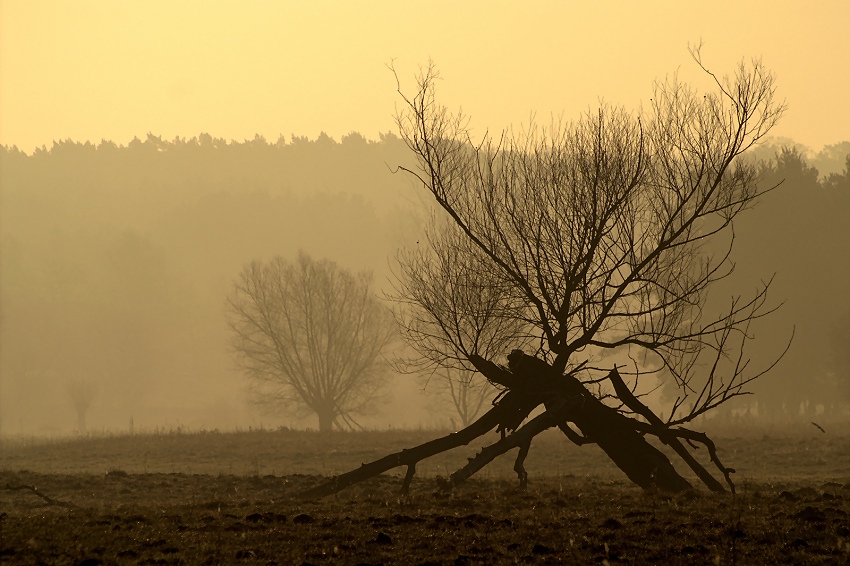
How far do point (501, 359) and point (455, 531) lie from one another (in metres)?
35.8

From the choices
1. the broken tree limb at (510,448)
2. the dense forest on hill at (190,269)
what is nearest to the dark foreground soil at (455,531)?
the broken tree limb at (510,448)

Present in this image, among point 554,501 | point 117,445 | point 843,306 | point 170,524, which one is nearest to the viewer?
point 170,524

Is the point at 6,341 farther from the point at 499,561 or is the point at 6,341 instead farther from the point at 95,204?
the point at 499,561

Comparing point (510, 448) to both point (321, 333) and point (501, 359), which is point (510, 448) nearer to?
point (501, 359)

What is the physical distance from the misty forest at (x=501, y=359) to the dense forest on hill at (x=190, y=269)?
342 mm

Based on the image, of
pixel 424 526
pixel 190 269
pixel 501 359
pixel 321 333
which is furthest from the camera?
pixel 190 269

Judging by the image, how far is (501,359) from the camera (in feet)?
149

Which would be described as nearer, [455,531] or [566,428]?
[455,531]

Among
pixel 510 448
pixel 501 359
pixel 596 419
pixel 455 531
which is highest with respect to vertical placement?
pixel 501 359

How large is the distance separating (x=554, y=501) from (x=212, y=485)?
26.9 feet

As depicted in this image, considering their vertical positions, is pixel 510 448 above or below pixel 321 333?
below

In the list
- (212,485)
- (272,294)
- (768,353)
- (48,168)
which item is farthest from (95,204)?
(212,485)

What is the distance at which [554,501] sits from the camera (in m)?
12.7

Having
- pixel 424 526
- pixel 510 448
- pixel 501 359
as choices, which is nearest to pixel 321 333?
pixel 501 359
